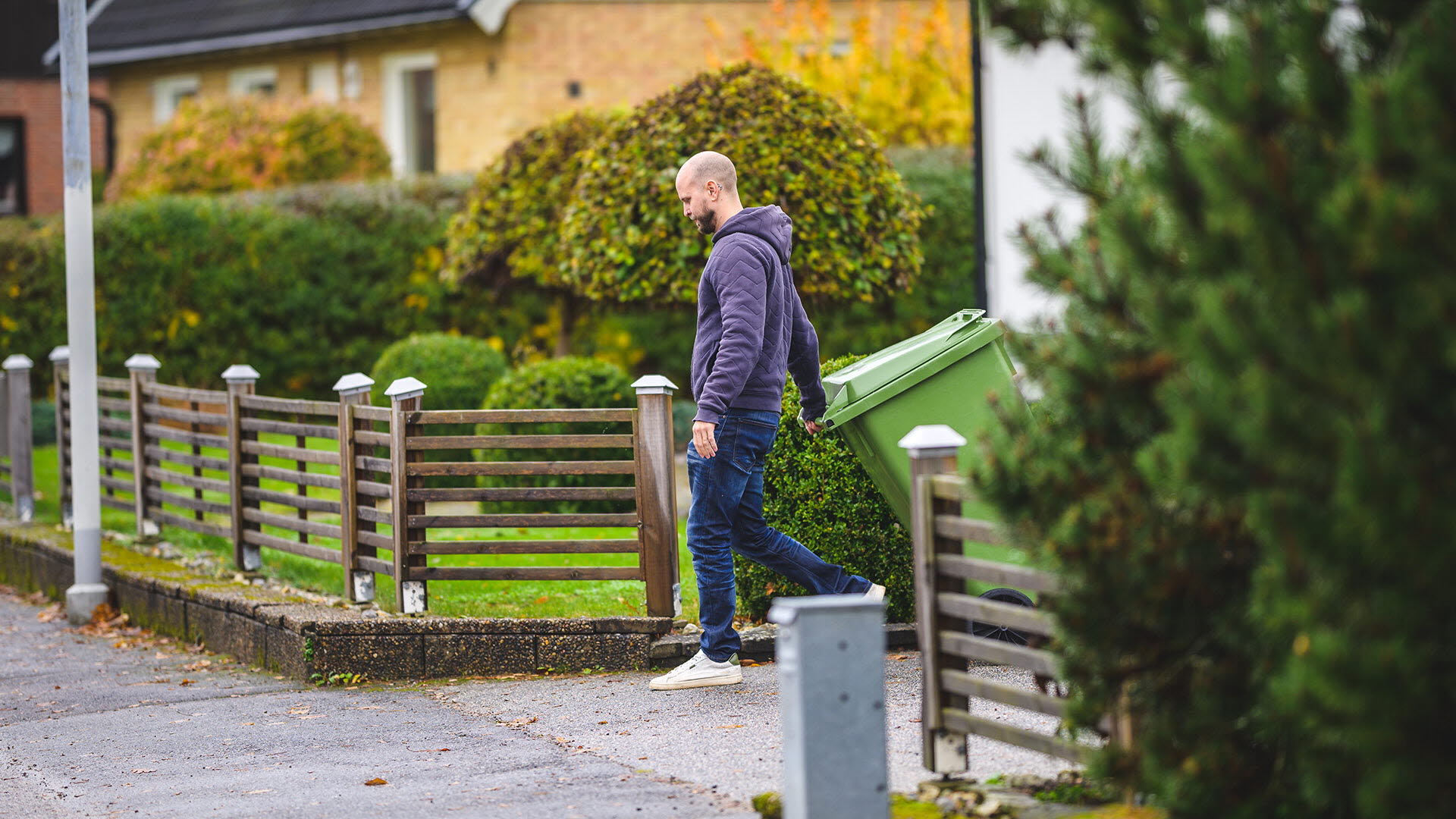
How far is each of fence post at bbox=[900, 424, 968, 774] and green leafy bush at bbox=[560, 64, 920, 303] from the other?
5224 millimetres

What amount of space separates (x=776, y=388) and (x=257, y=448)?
358 centimetres

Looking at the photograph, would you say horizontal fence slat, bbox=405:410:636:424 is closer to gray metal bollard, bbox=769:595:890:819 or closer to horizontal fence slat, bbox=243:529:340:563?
horizontal fence slat, bbox=243:529:340:563

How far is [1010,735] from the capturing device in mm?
3861

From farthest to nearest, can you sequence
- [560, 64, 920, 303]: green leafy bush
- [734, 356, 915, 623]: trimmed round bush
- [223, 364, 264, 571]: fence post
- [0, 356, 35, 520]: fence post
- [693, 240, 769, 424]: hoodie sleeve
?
[0, 356, 35, 520]: fence post < [560, 64, 920, 303]: green leafy bush < [223, 364, 264, 571]: fence post < [734, 356, 915, 623]: trimmed round bush < [693, 240, 769, 424]: hoodie sleeve

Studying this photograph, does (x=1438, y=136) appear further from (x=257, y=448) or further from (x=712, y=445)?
(x=257, y=448)

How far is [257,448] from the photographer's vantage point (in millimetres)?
8141

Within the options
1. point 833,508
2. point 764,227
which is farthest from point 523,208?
point 764,227

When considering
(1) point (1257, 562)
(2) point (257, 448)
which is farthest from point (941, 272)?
(1) point (1257, 562)

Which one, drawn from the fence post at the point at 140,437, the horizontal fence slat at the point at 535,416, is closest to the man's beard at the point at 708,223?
the horizontal fence slat at the point at 535,416

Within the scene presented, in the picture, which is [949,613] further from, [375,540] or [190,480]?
[190,480]

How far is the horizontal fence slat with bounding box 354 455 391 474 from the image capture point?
276 inches

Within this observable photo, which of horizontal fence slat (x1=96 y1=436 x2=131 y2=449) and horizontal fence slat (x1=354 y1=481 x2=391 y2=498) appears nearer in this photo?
horizontal fence slat (x1=354 y1=481 x2=391 y2=498)

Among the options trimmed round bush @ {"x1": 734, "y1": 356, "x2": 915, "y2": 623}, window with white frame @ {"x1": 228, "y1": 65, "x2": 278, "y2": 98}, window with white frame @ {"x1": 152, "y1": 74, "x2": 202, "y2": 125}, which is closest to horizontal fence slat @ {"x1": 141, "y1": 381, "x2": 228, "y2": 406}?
trimmed round bush @ {"x1": 734, "y1": 356, "x2": 915, "y2": 623}

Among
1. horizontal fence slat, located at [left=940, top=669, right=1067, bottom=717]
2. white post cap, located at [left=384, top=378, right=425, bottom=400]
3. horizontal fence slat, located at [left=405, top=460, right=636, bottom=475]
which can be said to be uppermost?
white post cap, located at [left=384, top=378, right=425, bottom=400]
